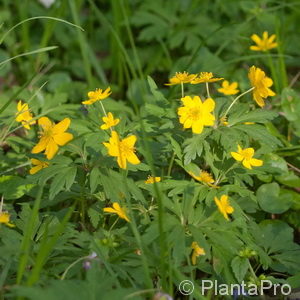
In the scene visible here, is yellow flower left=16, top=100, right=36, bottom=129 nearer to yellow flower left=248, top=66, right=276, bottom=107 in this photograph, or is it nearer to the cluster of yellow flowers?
the cluster of yellow flowers

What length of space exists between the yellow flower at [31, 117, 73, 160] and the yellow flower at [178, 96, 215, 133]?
1.19 ft

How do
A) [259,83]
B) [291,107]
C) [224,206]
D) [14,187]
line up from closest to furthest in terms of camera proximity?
[224,206]
[259,83]
[14,187]
[291,107]

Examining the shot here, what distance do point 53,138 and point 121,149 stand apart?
0.72ft

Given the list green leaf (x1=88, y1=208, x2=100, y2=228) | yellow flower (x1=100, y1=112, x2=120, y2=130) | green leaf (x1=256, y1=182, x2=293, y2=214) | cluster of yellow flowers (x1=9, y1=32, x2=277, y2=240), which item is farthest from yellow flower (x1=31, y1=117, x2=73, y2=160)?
green leaf (x1=256, y1=182, x2=293, y2=214)

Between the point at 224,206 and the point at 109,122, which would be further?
the point at 109,122

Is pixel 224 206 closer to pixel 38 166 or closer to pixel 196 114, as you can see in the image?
pixel 196 114

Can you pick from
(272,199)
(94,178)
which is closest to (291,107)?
(272,199)

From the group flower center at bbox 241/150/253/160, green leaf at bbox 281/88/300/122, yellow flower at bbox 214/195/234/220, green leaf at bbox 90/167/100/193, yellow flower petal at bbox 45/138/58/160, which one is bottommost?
green leaf at bbox 281/88/300/122

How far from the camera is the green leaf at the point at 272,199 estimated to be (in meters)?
2.16

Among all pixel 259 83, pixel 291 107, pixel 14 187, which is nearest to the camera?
pixel 259 83

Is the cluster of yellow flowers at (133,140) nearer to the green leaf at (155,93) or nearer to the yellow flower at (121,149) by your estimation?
the yellow flower at (121,149)

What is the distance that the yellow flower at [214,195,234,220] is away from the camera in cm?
167

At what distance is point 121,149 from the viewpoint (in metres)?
1.76

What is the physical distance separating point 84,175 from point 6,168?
0.56 metres
